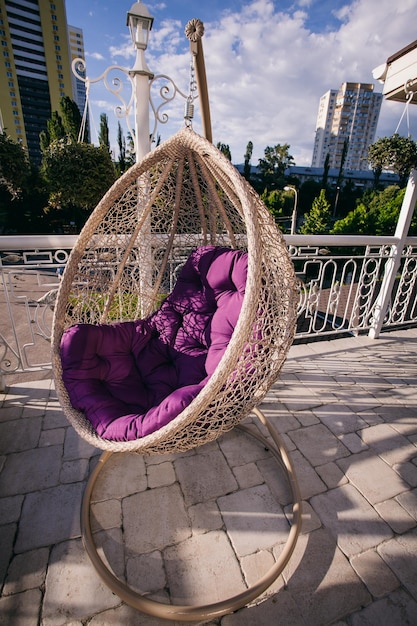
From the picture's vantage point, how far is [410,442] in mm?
1670

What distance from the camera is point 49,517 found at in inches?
48.0

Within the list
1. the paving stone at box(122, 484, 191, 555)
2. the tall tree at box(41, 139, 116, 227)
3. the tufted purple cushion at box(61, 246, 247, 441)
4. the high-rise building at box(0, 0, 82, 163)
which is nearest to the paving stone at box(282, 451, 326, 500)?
the paving stone at box(122, 484, 191, 555)

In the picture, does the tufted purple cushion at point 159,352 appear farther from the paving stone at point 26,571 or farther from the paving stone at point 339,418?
the paving stone at point 339,418

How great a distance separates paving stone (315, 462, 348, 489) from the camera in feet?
4.61

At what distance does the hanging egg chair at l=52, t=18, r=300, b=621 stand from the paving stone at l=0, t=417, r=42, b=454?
1.68ft

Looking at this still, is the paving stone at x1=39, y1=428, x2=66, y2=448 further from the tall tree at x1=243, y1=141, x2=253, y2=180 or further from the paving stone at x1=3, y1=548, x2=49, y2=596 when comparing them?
the tall tree at x1=243, y1=141, x2=253, y2=180

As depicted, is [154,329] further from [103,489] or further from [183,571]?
[183,571]

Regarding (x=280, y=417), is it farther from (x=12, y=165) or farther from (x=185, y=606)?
(x=12, y=165)

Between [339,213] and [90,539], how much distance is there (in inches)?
1623

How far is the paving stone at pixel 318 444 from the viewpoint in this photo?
5.07 feet

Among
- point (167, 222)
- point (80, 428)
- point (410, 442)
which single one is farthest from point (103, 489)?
point (410, 442)

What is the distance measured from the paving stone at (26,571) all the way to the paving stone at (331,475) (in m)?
1.23

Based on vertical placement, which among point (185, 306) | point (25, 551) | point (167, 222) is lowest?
point (25, 551)

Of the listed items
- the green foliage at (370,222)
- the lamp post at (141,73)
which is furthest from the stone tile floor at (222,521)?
the green foliage at (370,222)
